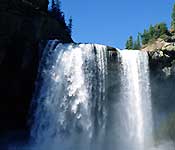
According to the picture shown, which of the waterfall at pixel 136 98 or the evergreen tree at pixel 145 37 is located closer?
the waterfall at pixel 136 98

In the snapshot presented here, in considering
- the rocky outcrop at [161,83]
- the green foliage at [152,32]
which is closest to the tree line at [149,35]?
the green foliage at [152,32]

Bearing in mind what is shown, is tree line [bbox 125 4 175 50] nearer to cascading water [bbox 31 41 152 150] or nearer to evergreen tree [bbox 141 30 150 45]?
evergreen tree [bbox 141 30 150 45]

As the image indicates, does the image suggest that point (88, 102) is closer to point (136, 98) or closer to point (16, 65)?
point (136, 98)

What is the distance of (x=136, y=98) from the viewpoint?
37.2 m

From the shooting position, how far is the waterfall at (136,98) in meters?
36.4

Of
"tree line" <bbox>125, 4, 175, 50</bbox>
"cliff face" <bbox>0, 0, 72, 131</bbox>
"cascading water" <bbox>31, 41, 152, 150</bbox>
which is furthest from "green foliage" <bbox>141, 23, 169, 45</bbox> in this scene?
"cliff face" <bbox>0, 0, 72, 131</bbox>

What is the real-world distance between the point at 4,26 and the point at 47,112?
7573 millimetres

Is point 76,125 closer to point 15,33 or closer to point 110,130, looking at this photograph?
point 110,130

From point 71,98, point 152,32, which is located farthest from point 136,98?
point 152,32

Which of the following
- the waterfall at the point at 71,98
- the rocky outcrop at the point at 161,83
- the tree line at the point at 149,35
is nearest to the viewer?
the waterfall at the point at 71,98

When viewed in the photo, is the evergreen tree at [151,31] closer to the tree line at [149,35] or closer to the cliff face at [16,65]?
the tree line at [149,35]

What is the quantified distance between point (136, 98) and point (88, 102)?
472cm

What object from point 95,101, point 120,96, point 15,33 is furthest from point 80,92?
point 15,33

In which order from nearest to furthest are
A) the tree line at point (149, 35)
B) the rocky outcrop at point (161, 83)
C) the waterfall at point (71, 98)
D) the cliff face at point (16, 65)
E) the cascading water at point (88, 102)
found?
1. the waterfall at point (71, 98)
2. the cascading water at point (88, 102)
3. the cliff face at point (16, 65)
4. the rocky outcrop at point (161, 83)
5. the tree line at point (149, 35)
